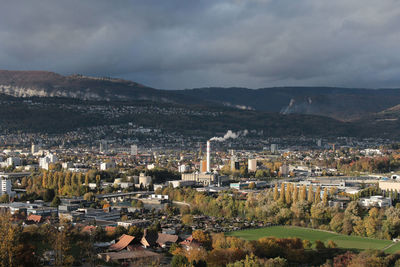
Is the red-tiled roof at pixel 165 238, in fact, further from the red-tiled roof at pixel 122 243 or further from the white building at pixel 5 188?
the white building at pixel 5 188

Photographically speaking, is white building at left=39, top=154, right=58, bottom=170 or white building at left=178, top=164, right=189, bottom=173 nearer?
white building at left=178, top=164, right=189, bottom=173

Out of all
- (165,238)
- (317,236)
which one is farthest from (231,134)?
(165,238)

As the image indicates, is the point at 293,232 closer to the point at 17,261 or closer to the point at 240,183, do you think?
the point at 17,261

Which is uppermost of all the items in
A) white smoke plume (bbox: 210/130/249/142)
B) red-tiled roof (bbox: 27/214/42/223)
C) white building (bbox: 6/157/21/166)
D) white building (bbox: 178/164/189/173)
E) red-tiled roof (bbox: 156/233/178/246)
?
white smoke plume (bbox: 210/130/249/142)

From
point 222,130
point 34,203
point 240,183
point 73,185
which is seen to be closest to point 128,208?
point 34,203

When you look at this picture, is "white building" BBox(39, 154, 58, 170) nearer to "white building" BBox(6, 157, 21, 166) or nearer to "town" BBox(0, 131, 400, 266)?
"town" BBox(0, 131, 400, 266)

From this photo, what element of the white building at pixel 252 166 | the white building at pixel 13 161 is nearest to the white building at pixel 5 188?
the white building at pixel 13 161

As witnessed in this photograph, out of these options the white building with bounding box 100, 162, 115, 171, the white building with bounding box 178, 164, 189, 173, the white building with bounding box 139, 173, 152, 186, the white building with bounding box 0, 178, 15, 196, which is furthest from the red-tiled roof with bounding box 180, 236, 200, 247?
the white building with bounding box 178, 164, 189, 173
